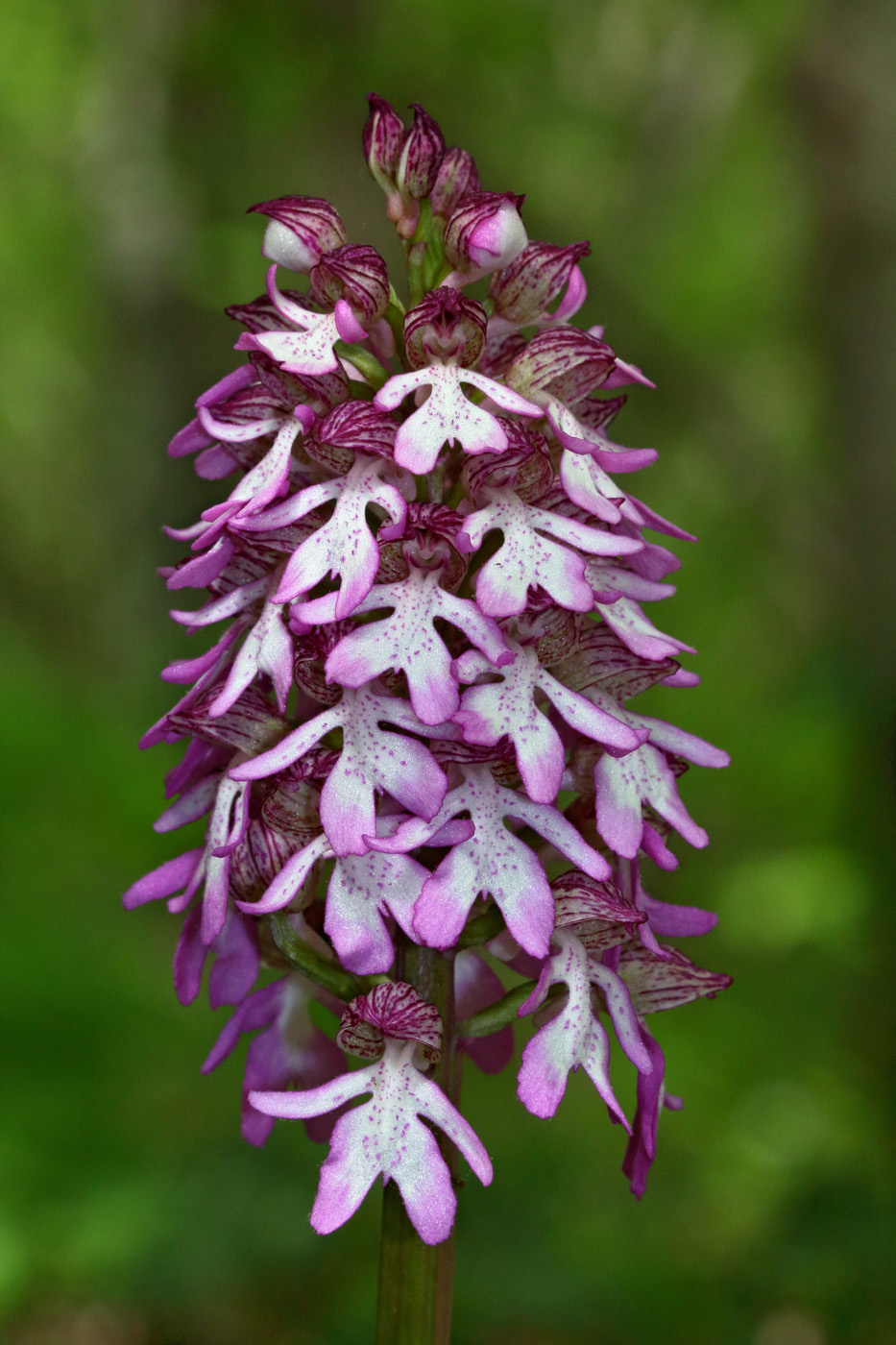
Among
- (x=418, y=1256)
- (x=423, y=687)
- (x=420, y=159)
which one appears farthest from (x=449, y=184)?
(x=418, y=1256)

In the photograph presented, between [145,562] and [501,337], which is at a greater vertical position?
[501,337]

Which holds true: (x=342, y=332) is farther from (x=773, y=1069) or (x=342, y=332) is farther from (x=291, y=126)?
(x=291, y=126)

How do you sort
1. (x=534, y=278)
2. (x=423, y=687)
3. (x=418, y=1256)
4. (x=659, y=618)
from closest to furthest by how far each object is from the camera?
(x=423, y=687) → (x=418, y=1256) → (x=534, y=278) → (x=659, y=618)

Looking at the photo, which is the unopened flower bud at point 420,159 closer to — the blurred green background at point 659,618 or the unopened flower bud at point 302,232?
the unopened flower bud at point 302,232

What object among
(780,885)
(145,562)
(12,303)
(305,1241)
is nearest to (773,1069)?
(780,885)

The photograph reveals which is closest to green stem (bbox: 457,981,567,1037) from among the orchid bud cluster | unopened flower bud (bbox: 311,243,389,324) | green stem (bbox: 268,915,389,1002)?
the orchid bud cluster

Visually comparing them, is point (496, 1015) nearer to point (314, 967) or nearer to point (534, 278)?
point (314, 967)
